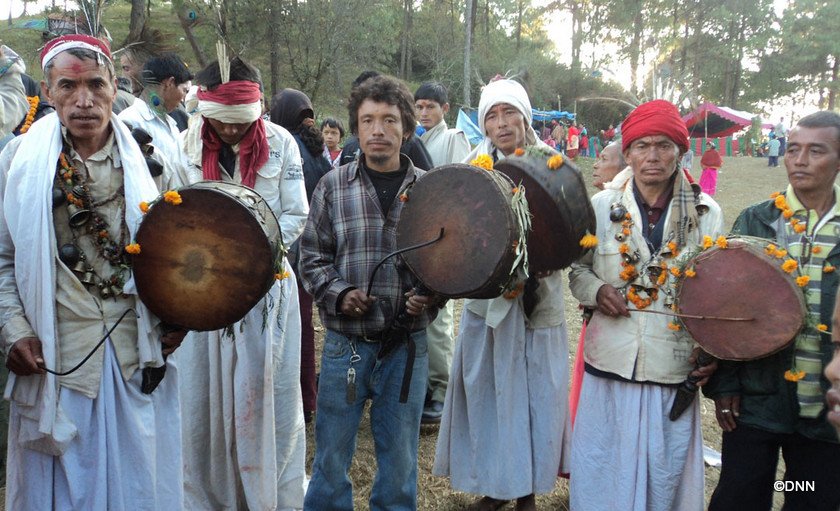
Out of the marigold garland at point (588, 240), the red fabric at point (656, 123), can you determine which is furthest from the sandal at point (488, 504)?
the red fabric at point (656, 123)

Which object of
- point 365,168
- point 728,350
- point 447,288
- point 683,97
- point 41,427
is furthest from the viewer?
point 683,97

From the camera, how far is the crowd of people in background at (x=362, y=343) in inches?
94.7

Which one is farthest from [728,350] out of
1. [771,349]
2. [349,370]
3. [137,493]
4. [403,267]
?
[137,493]

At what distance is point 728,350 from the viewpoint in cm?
264

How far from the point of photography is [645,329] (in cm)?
291

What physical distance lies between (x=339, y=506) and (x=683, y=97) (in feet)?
9.39

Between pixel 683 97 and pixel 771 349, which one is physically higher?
pixel 683 97

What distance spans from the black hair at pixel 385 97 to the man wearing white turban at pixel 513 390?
793 millimetres

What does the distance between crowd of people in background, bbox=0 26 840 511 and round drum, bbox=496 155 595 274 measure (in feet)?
0.44

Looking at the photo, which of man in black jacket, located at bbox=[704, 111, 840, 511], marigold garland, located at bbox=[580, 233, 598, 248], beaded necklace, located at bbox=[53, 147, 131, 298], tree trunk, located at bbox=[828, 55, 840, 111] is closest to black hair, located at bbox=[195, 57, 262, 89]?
beaded necklace, located at bbox=[53, 147, 131, 298]

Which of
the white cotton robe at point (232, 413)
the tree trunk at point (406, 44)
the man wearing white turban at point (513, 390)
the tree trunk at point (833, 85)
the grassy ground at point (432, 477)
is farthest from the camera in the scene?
the tree trunk at point (833, 85)

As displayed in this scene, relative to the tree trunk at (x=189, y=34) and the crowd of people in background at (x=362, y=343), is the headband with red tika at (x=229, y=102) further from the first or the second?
the tree trunk at (x=189, y=34)

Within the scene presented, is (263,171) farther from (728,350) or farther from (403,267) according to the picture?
(728,350)

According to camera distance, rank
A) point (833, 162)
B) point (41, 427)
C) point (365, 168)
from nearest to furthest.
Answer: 1. point (41, 427)
2. point (833, 162)
3. point (365, 168)
